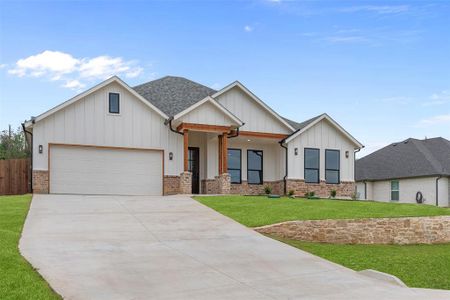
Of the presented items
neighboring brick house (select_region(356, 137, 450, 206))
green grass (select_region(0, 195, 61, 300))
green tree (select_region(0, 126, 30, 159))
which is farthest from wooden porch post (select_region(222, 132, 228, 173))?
green tree (select_region(0, 126, 30, 159))

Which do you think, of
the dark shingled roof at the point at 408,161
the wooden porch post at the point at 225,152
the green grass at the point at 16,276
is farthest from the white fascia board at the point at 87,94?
the dark shingled roof at the point at 408,161

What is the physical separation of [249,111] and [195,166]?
4.09 metres

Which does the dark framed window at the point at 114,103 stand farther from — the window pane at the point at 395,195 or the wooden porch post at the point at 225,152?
the window pane at the point at 395,195

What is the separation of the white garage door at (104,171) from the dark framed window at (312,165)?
8.05 metres

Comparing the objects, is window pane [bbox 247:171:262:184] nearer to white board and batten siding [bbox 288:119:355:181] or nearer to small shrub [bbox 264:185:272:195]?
small shrub [bbox 264:185:272:195]

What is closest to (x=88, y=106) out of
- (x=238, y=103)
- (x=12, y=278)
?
(x=238, y=103)

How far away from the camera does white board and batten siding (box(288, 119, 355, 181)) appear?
2683 cm

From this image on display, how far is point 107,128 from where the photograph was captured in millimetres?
23453

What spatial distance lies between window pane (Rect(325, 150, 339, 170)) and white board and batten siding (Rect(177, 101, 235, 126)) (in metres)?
6.26

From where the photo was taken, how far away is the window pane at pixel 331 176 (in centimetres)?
2769

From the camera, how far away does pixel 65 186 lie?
2270 centimetres

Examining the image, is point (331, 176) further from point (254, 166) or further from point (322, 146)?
point (254, 166)

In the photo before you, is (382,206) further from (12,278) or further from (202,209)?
(12,278)

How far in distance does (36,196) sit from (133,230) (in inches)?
333
